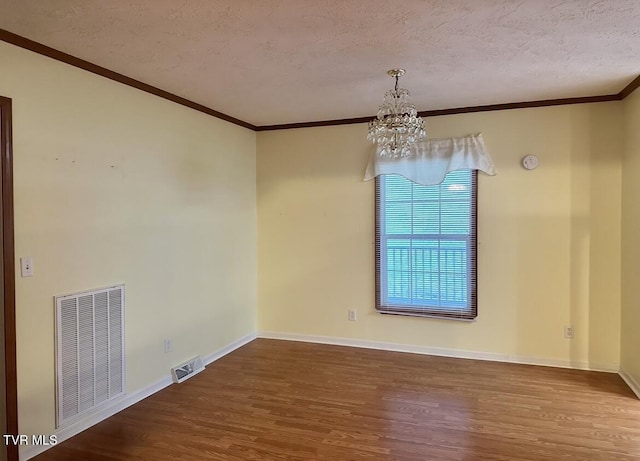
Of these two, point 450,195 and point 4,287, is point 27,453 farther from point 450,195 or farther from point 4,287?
point 450,195

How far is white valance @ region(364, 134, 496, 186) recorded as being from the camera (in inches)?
160

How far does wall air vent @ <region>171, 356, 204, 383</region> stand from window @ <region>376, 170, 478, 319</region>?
1869mm

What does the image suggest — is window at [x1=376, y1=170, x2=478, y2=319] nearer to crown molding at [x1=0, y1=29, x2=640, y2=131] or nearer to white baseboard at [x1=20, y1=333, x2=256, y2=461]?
crown molding at [x1=0, y1=29, x2=640, y2=131]

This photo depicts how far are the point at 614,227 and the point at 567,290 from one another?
2.21 ft

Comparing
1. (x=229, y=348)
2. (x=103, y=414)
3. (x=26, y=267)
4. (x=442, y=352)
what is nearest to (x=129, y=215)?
(x=26, y=267)

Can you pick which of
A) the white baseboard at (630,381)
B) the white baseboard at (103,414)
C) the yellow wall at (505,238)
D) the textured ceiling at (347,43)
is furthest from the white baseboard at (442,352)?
the textured ceiling at (347,43)

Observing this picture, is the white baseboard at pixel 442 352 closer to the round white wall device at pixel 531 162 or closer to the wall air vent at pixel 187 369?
the wall air vent at pixel 187 369

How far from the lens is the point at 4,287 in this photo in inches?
93.0

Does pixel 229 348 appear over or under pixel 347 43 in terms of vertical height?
under

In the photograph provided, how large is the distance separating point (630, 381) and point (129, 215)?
4157mm

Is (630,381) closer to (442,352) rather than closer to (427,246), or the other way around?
(442,352)

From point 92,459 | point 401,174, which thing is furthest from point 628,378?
point 92,459

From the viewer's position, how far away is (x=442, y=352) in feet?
14.1

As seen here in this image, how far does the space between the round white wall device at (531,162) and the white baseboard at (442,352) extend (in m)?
1.77
